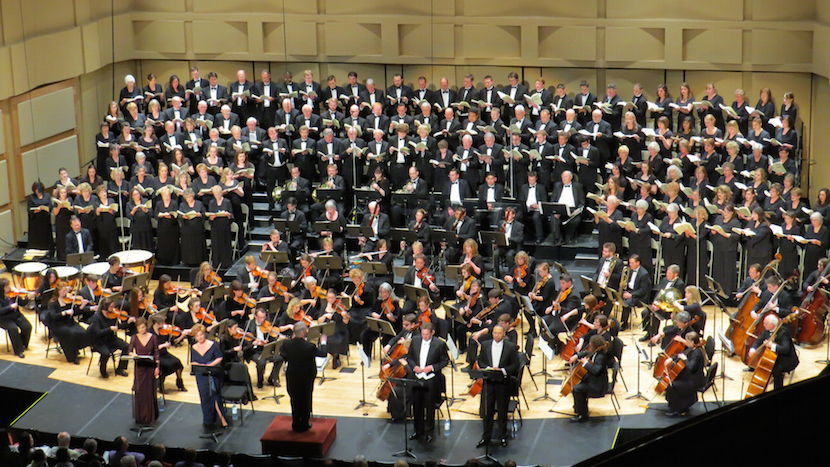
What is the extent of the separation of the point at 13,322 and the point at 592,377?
21.4 ft

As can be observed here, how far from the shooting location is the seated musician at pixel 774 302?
396 inches

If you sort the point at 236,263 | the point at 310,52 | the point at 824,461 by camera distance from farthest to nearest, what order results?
the point at 310,52, the point at 236,263, the point at 824,461

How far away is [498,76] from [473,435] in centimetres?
833

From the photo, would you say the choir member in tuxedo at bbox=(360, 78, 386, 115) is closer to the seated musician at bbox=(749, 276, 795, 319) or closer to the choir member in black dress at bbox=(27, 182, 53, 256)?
the choir member in black dress at bbox=(27, 182, 53, 256)

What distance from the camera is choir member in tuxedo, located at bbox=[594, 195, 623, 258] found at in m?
12.4

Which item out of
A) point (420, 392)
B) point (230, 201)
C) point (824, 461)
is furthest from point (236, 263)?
point (824, 461)

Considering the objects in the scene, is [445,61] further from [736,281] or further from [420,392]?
[420,392]

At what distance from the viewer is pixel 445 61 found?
16344 mm

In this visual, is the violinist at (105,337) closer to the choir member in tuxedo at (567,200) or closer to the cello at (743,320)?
the choir member in tuxedo at (567,200)

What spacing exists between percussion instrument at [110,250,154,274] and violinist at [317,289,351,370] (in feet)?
9.69

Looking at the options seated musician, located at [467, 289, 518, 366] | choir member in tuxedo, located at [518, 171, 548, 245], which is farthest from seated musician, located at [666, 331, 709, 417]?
choir member in tuxedo, located at [518, 171, 548, 245]

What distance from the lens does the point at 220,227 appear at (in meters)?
13.4

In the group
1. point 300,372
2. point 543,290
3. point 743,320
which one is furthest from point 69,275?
point 743,320

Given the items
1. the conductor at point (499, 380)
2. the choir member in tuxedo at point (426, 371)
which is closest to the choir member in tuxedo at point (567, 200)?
the conductor at point (499, 380)
